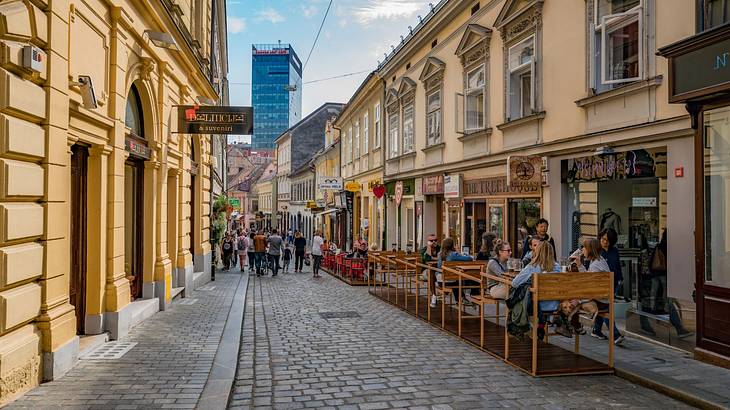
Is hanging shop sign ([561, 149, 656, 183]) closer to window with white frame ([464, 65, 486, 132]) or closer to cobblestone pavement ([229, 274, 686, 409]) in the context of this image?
cobblestone pavement ([229, 274, 686, 409])

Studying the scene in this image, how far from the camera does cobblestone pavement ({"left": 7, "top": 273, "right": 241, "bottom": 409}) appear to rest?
5426 millimetres

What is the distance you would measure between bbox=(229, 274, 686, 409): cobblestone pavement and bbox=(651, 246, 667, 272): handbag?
2.65 meters

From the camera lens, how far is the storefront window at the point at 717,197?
6938mm

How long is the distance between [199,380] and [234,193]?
255 ft

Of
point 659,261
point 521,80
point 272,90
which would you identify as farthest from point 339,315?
point 272,90

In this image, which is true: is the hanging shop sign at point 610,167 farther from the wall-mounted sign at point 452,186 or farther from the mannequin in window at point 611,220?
the wall-mounted sign at point 452,186

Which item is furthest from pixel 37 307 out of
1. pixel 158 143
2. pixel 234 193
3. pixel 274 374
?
pixel 234 193

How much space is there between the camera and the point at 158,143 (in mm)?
11219

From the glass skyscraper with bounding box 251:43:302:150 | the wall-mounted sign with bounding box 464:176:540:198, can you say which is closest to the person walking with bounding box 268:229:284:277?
the wall-mounted sign with bounding box 464:176:540:198

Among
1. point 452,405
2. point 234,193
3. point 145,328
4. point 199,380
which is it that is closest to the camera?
point 452,405

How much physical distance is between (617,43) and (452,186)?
290 inches

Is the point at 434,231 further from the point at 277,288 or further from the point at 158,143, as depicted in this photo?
the point at 158,143

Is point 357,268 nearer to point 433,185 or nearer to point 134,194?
point 433,185

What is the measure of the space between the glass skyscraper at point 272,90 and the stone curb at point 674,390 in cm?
14476
